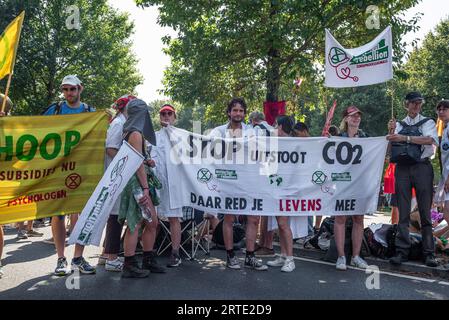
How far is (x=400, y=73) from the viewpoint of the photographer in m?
11.2

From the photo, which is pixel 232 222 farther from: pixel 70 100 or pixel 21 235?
pixel 21 235

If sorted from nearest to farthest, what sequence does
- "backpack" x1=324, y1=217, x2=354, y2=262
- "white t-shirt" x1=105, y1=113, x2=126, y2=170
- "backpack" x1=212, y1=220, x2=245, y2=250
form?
"white t-shirt" x1=105, y1=113, x2=126, y2=170
"backpack" x1=324, y1=217, x2=354, y2=262
"backpack" x1=212, y1=220, x2=245, y2=250

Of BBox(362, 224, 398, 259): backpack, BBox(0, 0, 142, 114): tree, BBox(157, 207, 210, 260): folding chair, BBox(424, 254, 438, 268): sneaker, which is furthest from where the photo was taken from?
BBox(0, 0, 142, 114): tree

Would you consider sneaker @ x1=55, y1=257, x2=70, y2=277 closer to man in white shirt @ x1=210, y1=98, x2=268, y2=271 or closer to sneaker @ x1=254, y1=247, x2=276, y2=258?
man in white shirt @ x1=210, y1=98, x2=268, y2=271

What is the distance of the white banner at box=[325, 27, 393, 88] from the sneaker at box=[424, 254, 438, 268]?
8.45 feet

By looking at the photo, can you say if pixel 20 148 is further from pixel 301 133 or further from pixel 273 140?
pixel 301 133

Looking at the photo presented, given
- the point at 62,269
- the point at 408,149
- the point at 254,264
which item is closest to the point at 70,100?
the point at 62,269

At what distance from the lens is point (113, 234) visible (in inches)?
229

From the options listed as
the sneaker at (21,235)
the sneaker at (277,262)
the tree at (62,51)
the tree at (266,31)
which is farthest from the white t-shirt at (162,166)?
the tree at (62,51)

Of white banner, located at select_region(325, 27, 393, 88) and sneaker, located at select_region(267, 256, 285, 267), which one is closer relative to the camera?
sneaker, located at select_region(267, 256, 285, 267)

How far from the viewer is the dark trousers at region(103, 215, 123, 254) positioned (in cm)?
579

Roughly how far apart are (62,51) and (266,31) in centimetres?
1864

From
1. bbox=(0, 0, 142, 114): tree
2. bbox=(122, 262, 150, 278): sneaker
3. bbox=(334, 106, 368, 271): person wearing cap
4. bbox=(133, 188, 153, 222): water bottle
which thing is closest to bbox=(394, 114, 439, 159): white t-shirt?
bbox=(334, 106, 368, 271): person wearing cap
